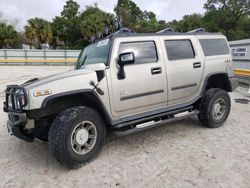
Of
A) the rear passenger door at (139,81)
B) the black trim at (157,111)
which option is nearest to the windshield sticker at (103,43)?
the rear passenger door at (139,81)

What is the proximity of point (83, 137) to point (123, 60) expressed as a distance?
1.25m

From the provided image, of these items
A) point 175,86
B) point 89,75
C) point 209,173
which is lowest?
point 209,173

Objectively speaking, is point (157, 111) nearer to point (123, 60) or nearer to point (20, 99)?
point (123, 60)

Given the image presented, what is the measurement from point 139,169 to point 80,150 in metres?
0.87

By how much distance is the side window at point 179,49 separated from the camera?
4.31 m

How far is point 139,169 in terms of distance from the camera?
11.0 ft

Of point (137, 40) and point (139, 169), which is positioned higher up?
point (137, 40)

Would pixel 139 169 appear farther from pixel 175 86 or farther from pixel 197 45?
pixel 197 45

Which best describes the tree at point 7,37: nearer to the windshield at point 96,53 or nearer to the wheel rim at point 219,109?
the windshield at point 96,53

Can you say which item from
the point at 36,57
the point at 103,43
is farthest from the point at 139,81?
the point at 36,57

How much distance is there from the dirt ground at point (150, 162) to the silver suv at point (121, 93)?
0.31 m

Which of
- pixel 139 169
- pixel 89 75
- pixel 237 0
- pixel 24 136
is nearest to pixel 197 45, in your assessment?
pixel 89 75

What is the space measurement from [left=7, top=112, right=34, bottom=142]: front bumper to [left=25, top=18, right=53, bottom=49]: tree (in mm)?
38835

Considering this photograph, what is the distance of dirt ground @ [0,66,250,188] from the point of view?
3088 millimetres
